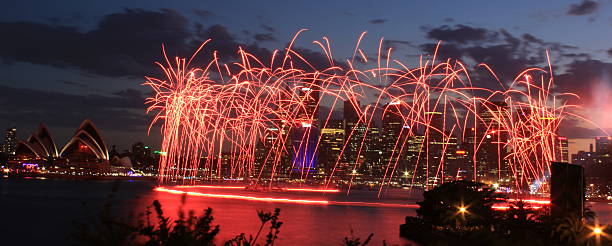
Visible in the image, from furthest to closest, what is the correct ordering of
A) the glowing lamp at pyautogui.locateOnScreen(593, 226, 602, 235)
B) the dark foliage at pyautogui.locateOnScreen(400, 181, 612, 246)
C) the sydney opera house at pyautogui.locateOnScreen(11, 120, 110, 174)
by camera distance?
1. the sydney opera house at pyautogui.locateOnScreen(11, 120, 110, 174)
2. the dark foliage at pyautogui.locateOnScreen(400, 181, 612, 246)
3. the glowing lamp at pyautogui.locateOnScreen(593, 226, 602, 235)

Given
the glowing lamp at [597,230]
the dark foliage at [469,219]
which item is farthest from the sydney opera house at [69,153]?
the glowing lamp at [597,230]

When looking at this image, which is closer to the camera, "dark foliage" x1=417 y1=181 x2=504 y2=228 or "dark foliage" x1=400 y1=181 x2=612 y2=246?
"dark foliage" x1=400 y1=181 x2=612 y2=246

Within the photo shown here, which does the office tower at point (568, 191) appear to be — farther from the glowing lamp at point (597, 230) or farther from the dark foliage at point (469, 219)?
the glowing lamp at point (597, 230)

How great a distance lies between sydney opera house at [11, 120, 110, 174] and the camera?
112 metres

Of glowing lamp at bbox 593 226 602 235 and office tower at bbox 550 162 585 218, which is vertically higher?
office tower at bbox 550 162 585 218

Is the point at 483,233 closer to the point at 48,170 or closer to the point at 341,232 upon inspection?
the point at 341,232

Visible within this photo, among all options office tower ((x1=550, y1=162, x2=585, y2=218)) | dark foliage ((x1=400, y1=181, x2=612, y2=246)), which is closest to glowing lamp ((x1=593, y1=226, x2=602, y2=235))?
dark foliage ((x1=400, y1=181, x2=612, y2=246))

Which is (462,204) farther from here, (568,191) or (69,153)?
(69,153)

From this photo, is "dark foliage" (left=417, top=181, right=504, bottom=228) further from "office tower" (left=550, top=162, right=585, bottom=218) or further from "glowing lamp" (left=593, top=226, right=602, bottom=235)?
"glowing lamp" (left=593, top=226, right=602, bottom=235)

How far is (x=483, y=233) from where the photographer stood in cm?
1130

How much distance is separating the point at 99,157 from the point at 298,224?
93.1 meters

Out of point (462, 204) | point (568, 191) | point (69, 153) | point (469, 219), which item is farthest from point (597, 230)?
point (69, 153)

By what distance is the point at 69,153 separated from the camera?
116 m

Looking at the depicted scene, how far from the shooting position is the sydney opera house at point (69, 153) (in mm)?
111650
